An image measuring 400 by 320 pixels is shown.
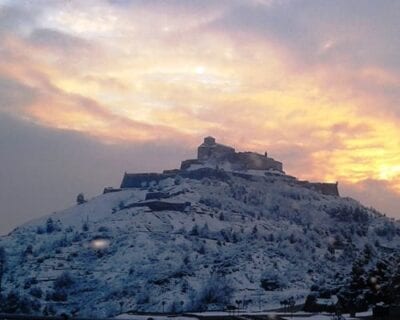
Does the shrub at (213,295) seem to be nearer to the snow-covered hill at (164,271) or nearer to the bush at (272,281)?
the snow-covered hill at (164,271)

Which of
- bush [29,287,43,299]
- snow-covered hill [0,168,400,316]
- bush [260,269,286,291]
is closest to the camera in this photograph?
snow-covered hill [0,168,400,316]

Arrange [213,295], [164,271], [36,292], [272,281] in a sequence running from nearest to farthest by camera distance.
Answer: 1. [213,295]
2. [272,281]
3. [36,292]
4. [164,271]

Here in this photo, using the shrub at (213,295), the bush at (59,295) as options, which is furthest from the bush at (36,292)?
the shrub at (213,295)

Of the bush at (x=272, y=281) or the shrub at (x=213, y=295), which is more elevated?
the bush at (x=272, y=281)

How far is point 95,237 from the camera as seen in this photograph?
19075 cm

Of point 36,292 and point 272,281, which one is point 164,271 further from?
point 272,281

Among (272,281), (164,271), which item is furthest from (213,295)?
(164,271)

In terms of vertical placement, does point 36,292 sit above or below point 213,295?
above

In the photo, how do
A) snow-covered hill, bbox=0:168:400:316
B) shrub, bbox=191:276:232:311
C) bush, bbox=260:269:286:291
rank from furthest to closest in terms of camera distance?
bush, bbox=260:269:286:291, snow-covered hill, bbox=0:168:400:316, shrub, bbox=191:276:232:311

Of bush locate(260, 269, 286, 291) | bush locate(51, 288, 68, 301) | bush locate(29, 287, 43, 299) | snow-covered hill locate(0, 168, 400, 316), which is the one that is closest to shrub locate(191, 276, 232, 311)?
snow-covered hill locate(0, 168, 400, 316)

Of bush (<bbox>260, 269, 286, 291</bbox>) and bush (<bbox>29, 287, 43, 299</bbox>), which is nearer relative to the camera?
bush (<bbox>260, 269, 286, 291</bbox>)

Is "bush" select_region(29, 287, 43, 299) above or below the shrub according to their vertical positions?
above

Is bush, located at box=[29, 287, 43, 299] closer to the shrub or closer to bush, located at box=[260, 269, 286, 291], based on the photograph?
the shrub

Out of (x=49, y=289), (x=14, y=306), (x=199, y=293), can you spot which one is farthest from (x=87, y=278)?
(x=14, y=306)
